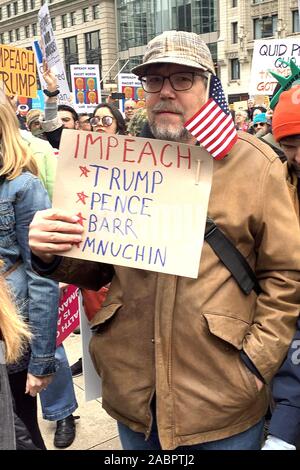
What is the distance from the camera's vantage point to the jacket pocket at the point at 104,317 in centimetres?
170

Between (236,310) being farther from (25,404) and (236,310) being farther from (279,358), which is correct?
(25,404)

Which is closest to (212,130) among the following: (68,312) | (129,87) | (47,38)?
(68,312)

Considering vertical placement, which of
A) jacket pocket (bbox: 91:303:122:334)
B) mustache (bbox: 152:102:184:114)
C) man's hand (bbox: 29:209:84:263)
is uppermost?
mustache (bbox: 152:102:184:114)

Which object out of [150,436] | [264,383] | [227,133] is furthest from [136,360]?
[227,133]

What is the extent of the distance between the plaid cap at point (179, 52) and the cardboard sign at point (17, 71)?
14.5 feet

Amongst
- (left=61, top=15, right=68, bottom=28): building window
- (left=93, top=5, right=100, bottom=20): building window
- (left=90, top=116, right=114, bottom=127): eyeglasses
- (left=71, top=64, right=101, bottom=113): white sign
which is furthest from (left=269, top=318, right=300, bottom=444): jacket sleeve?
(left=61, top=15, right=68, bottom=28): building window

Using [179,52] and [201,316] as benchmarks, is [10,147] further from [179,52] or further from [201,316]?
[201,316]

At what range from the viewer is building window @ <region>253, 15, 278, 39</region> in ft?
155

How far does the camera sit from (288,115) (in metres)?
2.15

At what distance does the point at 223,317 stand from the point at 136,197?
1.49ft

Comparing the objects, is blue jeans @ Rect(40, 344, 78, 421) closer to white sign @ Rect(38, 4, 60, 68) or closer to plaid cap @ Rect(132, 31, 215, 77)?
plaid cap @ Rect(132, 31, 215, 77)

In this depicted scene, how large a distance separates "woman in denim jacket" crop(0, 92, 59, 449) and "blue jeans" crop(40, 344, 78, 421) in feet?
2.70

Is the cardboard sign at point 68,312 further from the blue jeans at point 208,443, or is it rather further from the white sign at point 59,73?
the white sign at point 59,73

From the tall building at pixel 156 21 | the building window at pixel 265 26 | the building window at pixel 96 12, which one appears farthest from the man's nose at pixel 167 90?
the building window at pixel 96 12
